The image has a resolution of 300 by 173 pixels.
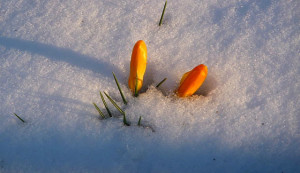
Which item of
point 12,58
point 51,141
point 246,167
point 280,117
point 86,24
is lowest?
point 51,141

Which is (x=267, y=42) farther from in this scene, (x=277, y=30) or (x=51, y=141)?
(x=51, y=141)

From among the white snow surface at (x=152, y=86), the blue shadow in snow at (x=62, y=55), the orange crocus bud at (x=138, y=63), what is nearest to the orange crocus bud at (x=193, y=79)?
the white snow surface at (x=152, y=86)

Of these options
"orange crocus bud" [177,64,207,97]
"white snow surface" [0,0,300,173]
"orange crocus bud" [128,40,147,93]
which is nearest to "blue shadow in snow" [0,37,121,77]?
"white snow surface" [0,0,300,173]

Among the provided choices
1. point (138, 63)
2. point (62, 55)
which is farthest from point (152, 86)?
point (62, 55)

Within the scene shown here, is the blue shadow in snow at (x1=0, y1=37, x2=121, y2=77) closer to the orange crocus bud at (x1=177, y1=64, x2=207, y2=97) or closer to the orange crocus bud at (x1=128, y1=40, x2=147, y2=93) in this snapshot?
the orange crocus bud at (x1=128, y1=40, x2=147, y2=93)

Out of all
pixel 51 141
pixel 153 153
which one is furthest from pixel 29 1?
pixel 153 153
